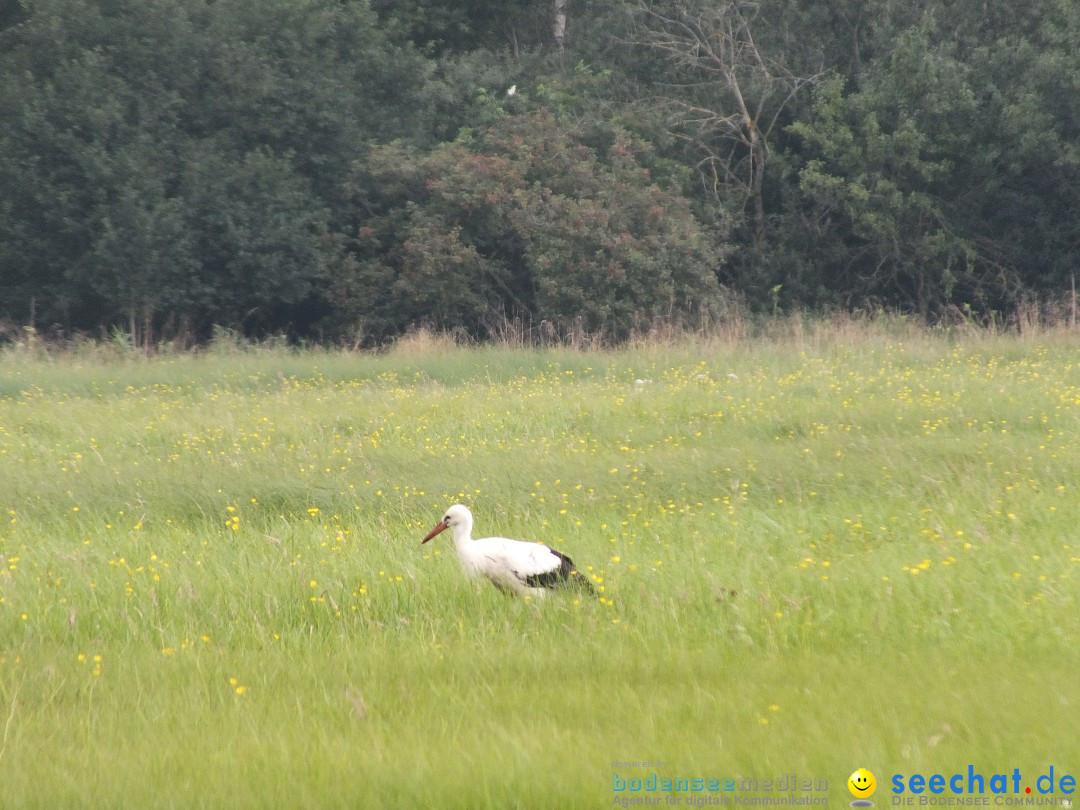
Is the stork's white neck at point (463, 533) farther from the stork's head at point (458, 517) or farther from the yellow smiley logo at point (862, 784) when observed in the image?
the yellow smiley logo at point (862, 784)

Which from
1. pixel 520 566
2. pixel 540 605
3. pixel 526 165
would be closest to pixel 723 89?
pixel 526 165

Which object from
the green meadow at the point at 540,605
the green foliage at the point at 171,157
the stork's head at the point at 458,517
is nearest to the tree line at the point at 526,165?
the green foliage at the point at 171,157

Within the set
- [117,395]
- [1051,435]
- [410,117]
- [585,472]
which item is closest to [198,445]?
[585,472]

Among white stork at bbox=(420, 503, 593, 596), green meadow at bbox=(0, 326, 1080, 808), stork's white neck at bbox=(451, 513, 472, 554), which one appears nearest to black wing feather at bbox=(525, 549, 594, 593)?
white stork at bbox=(420, 503, 593, 596)

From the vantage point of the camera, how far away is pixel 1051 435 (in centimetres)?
1057

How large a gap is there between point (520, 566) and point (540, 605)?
0.86 ft

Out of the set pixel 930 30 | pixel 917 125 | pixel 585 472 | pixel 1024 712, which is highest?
pixel 930 30

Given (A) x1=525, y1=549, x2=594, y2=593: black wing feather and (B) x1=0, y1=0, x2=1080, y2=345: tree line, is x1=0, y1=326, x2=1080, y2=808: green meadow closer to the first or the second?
(A) x1=525, y1=549, x2=594, y2=593: black wing feather

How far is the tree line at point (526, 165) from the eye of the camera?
979 inches

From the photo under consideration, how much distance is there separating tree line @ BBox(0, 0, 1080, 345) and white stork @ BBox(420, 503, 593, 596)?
18113 mm

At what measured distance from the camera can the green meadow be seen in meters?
4.12

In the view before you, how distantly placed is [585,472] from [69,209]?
18563 mm

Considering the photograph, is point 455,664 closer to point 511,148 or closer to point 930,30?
point 511,148

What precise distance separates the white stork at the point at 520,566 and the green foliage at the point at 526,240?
18.0 meters
